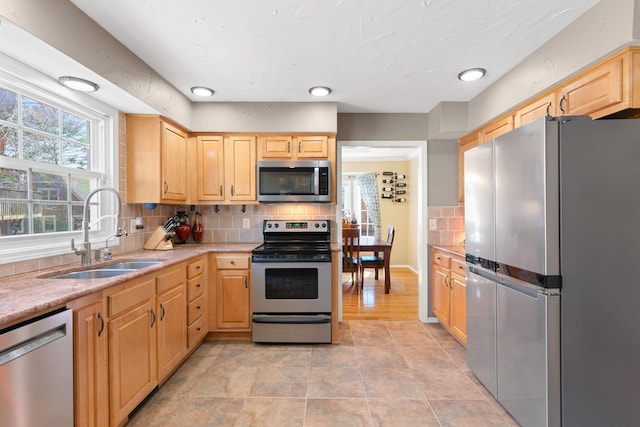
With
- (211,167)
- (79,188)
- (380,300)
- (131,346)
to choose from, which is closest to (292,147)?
(211,167)

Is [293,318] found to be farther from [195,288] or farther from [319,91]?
[319,91]

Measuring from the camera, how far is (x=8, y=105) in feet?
5.70

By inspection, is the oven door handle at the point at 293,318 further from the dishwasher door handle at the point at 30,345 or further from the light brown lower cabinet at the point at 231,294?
the dishwasher door handle at the point at 30,345

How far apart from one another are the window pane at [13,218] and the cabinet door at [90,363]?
2.60 feet

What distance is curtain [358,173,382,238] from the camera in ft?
21.2

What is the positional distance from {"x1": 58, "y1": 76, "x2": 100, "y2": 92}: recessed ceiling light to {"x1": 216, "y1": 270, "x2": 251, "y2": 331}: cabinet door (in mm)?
1722

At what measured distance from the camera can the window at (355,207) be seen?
22.1 feet

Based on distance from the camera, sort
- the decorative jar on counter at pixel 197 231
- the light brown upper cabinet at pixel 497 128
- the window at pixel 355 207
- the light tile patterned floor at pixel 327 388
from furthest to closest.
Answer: the window at pixel 355 207 → the decorative jar on counter at pixel 197 231 → the light brown upper cabinet at pixel 497 128 → the light tile patterned floor at pixel 327 388

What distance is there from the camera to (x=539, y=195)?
1.51 meters

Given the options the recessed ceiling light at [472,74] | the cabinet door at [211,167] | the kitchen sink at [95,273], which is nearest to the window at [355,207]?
the cabinet door at [211,167]

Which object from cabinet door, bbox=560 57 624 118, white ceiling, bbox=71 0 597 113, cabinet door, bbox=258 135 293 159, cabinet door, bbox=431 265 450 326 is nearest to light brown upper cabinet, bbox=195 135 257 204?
cabinet door, bbox=258 135 293 159

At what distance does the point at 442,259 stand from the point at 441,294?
0.37 metres

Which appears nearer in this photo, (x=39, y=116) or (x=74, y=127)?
(x=39, y=116)

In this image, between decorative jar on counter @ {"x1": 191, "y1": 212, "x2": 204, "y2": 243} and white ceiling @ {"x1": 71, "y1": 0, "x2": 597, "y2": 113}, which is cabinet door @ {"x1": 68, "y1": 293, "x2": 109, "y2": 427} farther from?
decorative jar on counter @ {"x1": 191, "y1": 212, "x2": 204, "y2": 243}
